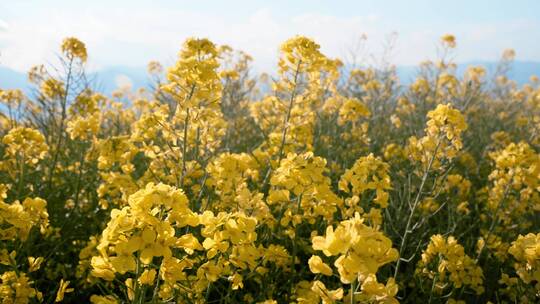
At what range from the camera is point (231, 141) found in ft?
19.3

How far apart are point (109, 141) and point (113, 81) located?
196 metres

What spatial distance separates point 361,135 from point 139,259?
15.3ft

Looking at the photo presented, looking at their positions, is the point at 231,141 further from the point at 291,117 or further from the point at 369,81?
the point at 369,81

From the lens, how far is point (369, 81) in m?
8.34

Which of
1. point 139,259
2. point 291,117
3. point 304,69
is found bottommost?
point 139,259

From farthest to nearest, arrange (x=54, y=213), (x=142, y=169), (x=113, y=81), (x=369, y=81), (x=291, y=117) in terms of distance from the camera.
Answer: (x=113, y=81) < (x=369, y=81) < (x=142, y=169) < (x=291, y=117) < (x=54, y=213)

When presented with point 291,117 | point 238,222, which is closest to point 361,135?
point 291,117

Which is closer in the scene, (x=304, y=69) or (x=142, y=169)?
(x=304, y=69)

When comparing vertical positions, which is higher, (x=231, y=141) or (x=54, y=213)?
(x=231, y=141)

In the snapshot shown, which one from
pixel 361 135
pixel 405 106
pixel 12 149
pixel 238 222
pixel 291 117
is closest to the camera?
pixel 238 222

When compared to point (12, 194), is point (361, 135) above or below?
above

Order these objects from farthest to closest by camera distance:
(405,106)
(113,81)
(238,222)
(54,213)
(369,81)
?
(113,81)
(405,106)
(369,81)
(54,213)
(238,222)

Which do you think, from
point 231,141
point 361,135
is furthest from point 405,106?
point 231,141

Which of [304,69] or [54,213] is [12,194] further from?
[304,69]
